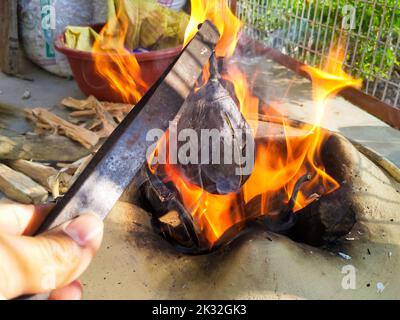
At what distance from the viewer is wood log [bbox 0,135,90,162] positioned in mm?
2699

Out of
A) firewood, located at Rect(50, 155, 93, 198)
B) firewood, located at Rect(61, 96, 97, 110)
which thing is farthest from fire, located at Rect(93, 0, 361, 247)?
firewood, located at Rect(61, 96, 97, 110)

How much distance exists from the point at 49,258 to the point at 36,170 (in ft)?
5.75

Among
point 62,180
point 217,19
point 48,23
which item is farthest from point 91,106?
point 217,19

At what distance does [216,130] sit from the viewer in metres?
1.42

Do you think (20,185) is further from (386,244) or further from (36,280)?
(386,244)

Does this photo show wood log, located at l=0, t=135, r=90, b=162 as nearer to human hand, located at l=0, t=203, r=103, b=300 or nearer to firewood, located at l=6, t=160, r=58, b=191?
firewood, located at l=6, t=160, r=58, b=191

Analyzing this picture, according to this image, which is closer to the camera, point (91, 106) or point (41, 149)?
point (41, 149)

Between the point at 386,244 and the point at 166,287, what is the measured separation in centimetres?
72

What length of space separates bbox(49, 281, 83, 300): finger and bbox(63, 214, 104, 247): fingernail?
0.13 metres

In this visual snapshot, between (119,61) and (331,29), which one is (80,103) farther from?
(331,29)

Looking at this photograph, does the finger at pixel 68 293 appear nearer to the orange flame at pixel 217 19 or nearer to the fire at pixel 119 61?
the orange flame at pixel 217 19

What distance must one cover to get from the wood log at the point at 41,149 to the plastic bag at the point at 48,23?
5.42 feet

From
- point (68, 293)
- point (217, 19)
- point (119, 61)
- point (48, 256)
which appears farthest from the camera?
point (119, 61)

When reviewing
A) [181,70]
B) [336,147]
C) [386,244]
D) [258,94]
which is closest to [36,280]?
[181,70]
